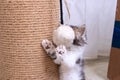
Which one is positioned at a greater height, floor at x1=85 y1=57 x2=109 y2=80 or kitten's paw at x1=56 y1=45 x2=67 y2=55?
kitten's paw at x1=56 y1=45 x2=67 y2=55

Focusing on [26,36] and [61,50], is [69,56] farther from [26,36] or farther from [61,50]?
[26,36]

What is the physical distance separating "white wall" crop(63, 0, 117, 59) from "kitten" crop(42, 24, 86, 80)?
58cm

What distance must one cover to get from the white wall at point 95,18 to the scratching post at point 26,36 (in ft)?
1.93

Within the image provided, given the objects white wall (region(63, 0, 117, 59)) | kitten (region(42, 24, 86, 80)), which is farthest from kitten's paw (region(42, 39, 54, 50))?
white wall (region(63, 0, 117, 59))

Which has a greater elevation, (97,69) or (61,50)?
(61,50)

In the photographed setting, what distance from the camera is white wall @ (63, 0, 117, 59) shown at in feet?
4.96

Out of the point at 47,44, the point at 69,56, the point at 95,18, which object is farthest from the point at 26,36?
the point at 95,18

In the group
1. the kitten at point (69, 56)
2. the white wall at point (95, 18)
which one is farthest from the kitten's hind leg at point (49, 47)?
the white wall at point (95, 18)

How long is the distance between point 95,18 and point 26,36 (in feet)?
2.67

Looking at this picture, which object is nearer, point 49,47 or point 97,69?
point 49,47

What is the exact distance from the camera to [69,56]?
2.81 ft

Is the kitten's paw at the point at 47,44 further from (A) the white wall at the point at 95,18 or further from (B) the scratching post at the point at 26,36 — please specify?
(A) the white wall at the point at 95,18

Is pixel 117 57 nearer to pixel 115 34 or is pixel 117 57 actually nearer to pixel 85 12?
pixel 115 34

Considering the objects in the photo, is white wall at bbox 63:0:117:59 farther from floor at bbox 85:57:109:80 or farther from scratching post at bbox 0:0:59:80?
scratching post at bbox 0:0:59:80
